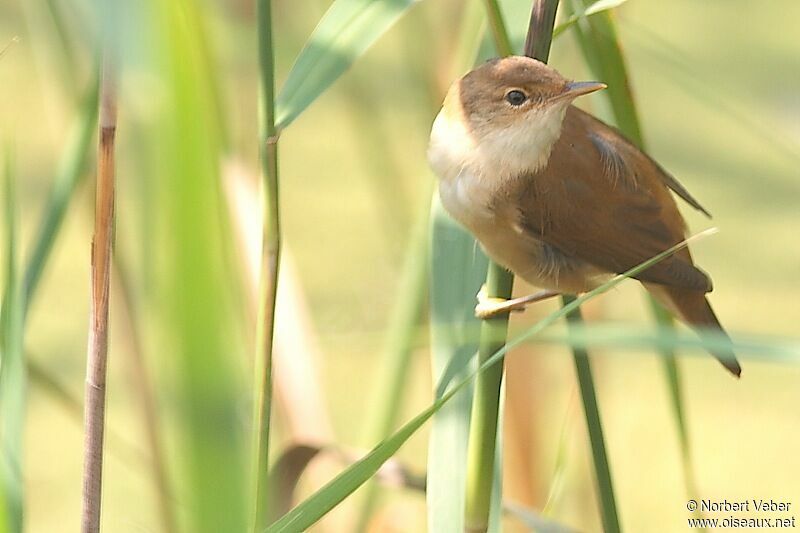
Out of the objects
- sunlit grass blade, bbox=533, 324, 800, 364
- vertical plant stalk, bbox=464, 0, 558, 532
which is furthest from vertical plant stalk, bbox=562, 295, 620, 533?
sunlit grass blade, bbox=533, 324, 800, 364

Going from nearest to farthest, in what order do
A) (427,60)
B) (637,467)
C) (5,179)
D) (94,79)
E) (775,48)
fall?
1. (5,179)
2. (94,79)
3. (427,60)
4. (637,467)
5. (775,48)

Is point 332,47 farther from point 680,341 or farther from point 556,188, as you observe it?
point 556,188

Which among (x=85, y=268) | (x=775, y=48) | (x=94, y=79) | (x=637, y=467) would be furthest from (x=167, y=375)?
(x=775, y=48)

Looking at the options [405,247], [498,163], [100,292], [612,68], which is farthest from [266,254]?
[405,247]

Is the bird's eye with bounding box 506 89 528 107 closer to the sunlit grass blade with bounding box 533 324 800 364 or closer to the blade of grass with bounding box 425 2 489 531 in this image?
the blade of grass with bounding box 425 2 489 531

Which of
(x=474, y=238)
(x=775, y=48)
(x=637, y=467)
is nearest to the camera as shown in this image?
(x=474, y=238)

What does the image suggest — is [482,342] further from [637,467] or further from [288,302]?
[637,467]
